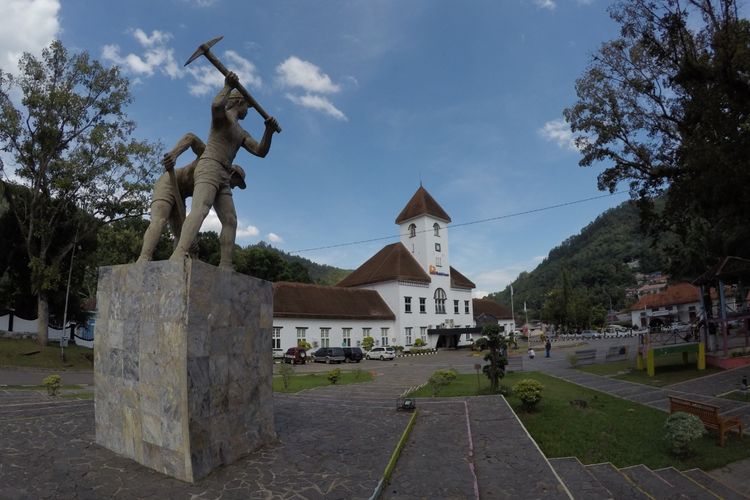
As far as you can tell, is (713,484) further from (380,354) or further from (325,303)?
(325,303)

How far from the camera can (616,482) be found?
684 centimetres

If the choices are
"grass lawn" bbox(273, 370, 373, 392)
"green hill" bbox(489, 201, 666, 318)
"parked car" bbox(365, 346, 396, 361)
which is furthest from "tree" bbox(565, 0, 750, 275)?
"green hill" bbox(489, 201, 666, 318)

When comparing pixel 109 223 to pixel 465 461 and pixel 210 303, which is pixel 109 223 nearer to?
pixel 210 303

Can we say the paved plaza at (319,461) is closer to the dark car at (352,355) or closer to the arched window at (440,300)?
the dark car at (352,355)

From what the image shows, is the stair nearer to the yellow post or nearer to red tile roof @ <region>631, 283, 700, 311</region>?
the yellow post

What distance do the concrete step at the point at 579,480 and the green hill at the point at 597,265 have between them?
213 feet

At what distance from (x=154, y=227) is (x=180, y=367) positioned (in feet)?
7.11

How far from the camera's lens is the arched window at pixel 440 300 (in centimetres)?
4653

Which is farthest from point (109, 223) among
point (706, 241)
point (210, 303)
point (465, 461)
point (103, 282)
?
point (706, 241)

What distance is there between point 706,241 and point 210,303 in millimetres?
25525

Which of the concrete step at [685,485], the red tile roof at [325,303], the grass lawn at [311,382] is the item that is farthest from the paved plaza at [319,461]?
the red tile roof at [325,303]

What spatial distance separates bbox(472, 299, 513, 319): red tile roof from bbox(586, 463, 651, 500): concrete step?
47567 millimetres

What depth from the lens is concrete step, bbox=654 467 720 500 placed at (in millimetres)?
6537

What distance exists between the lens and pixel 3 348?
21078 millimetres
